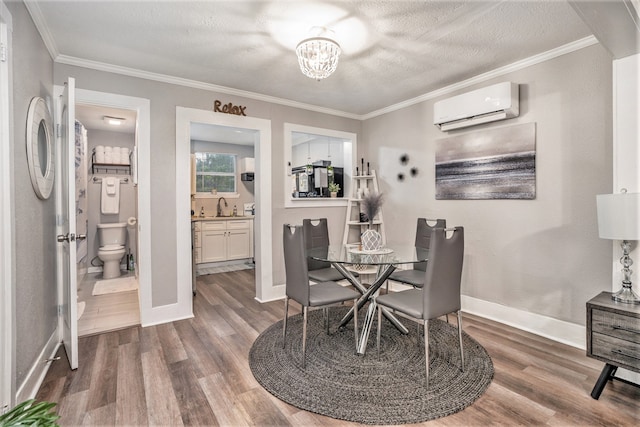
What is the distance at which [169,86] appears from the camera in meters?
3.20

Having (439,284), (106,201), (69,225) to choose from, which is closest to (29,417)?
(69,225)

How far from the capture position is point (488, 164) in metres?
3.16

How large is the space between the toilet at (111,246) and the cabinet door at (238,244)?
5.42ft

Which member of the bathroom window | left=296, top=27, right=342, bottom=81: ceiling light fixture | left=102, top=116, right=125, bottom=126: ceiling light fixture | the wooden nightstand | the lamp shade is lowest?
the wooden nightstand

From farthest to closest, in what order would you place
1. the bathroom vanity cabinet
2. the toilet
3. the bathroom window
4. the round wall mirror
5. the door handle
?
the bathroom window, the bathroom vanity cabinet, the toilet, the door handle, the round wall mirror

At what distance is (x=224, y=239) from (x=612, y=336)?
521 cm

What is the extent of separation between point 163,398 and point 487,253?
9.92 ft

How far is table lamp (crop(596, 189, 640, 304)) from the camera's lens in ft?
6.08

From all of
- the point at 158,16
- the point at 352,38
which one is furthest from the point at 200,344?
the point at 352,38

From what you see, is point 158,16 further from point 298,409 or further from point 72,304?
point 298,409

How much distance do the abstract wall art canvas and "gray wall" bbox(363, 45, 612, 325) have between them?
0.07 meters

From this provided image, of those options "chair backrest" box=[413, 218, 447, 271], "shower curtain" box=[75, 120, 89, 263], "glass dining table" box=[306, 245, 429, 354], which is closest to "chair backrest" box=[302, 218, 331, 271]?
"glass dining table" box=[306, 245, 429, 354]

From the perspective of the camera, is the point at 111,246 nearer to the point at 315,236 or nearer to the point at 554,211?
the point at 315,236

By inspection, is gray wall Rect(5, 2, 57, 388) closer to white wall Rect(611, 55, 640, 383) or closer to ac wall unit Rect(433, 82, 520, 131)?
ac wall unit Rect(433, 82, 520, 131)
